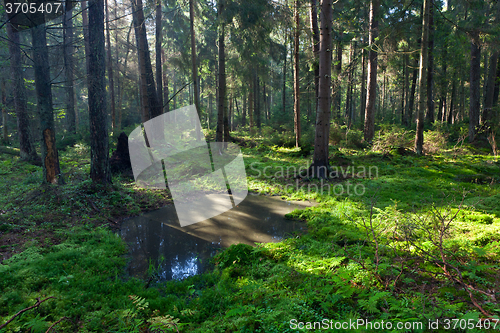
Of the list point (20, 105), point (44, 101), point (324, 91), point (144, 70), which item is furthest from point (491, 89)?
point (20, 105)

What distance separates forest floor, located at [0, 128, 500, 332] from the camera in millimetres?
2918

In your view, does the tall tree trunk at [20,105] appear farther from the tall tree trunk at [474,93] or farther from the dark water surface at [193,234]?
the tall tree trunk at [474,93]

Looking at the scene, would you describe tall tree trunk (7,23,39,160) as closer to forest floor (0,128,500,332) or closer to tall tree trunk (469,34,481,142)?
forest floor (0,128,500,332)

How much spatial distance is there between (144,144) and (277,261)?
432 inches

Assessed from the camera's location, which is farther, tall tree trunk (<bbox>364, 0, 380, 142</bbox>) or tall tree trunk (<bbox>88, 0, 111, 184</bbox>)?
tall tree trunk (<bbox>364, 0, 380, 142</bbox>)

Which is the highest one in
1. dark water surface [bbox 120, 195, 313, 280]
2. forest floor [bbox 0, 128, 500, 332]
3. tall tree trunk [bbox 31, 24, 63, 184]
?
tall tree trunk [bbox 31, 24, 63, 184]

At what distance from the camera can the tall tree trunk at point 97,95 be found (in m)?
7.34

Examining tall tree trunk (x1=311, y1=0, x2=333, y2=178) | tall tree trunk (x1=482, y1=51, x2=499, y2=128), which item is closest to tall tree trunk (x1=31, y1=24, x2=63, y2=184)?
tall tree trunk (x1=311, y1=0, x2=333, y2=178)

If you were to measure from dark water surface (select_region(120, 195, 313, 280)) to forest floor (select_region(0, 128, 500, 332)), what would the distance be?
33 centimetres

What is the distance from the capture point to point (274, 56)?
61.3 ft

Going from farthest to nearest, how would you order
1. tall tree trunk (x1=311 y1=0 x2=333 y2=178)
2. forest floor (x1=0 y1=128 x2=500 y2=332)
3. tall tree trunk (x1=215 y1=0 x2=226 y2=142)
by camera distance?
1. tall tree trunk (x1=215 y1=0 x2=226 y2=142)
2. tall tree trunk (x1=311 y1=0 x2=333 y2=178)
3. forest floor (x1=0 y1=128 x2=500 y2=332)

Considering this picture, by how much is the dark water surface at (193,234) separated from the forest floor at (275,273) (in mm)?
327

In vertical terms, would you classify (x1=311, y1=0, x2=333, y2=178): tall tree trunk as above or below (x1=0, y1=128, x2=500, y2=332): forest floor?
above

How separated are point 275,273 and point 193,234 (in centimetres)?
262
